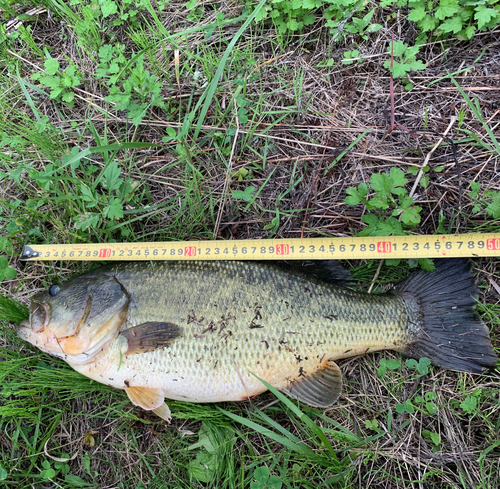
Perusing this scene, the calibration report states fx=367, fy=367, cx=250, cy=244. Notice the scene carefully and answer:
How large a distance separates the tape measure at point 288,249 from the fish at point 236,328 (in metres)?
0.09

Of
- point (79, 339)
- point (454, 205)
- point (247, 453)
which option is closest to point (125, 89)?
point (79, 339)

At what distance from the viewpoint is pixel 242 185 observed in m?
3.18

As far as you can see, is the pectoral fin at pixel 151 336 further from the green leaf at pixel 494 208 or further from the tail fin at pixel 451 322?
the green leaf at pixel 494 208

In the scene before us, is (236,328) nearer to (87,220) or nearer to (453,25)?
(87,220)

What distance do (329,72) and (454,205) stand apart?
154 cm

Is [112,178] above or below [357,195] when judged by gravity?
above

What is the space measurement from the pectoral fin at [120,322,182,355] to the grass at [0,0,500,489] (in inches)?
24.7

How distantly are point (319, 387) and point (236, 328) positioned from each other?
0.79 m

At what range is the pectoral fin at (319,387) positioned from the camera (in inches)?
107

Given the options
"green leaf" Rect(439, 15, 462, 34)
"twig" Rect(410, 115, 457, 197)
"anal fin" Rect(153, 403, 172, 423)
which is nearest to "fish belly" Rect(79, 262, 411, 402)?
"anal fin" Rect(153, 403, 172, 423)

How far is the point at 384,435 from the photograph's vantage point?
2.76 meters

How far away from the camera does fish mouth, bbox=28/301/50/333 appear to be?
2.66 meters

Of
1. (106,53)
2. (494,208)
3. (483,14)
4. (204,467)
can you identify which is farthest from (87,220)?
(483,14)

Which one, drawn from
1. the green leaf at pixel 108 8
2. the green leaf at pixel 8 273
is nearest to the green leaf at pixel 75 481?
the green leaf at pixel 8 273
